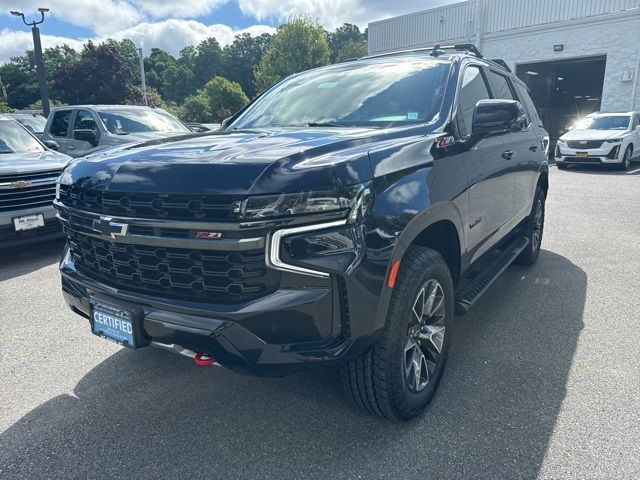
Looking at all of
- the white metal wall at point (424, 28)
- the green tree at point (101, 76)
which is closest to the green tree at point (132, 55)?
the green tree at point (101, 76)

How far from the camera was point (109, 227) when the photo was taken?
88.0 inches

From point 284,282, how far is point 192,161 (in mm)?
665

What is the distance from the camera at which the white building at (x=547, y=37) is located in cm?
1725

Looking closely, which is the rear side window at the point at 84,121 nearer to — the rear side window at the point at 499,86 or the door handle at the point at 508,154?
the rear side window at the point at 499,86

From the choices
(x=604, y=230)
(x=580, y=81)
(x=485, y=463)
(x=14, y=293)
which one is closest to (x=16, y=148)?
(x=14, y=293)

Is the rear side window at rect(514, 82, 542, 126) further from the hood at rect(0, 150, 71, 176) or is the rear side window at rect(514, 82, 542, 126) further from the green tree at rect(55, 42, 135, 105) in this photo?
the green tree at rect(55, 42, 135, 105)

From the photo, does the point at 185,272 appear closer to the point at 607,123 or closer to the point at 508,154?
the point at 508,154

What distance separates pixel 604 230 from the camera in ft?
21.9

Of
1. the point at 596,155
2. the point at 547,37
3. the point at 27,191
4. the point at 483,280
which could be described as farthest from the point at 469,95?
the point at 547,37

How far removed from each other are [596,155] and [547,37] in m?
8.38

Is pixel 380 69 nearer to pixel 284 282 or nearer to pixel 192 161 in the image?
pixel 192 161

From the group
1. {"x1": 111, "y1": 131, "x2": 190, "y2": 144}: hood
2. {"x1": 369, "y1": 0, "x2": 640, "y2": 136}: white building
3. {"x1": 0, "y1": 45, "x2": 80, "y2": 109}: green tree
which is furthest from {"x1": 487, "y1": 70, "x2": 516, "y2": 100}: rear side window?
{"x1": 0, "y1": 45, "x2": 80, "y2": 109}: green tree

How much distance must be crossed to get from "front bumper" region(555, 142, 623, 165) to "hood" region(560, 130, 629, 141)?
10.6 inches

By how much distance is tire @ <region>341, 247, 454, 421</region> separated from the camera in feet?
7.38
